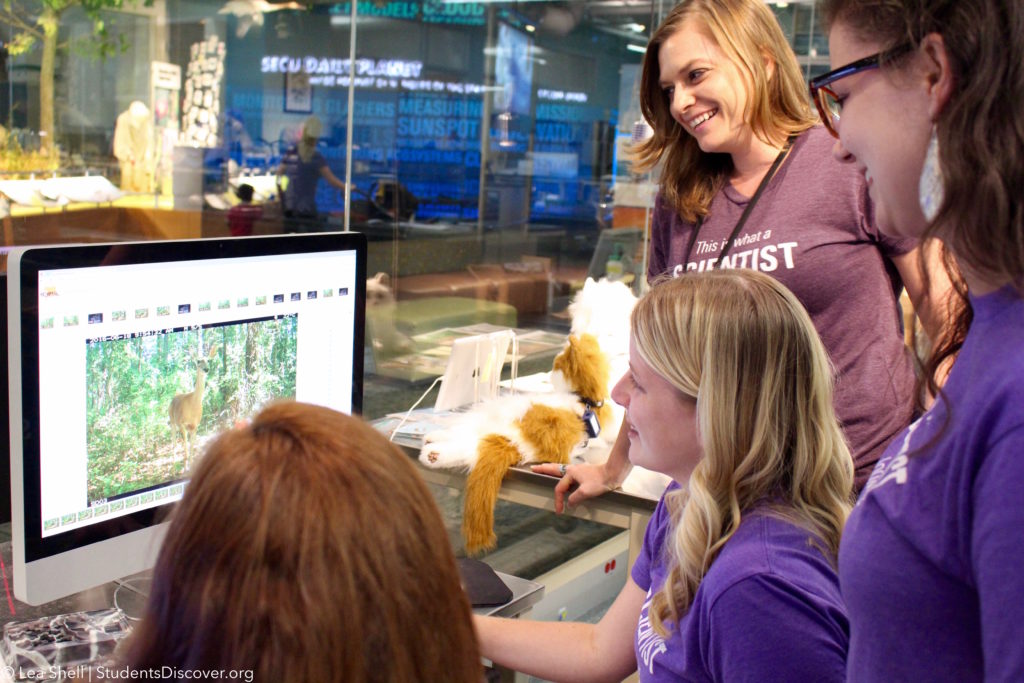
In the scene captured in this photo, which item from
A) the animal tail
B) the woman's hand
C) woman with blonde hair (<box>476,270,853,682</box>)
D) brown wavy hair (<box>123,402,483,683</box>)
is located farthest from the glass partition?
brown wavy hair (<box>123,402,483,683</box>)

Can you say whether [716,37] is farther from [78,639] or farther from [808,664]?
[78,639]

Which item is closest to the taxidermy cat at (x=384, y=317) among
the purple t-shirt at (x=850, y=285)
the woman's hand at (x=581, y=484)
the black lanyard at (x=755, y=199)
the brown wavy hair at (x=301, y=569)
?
the woman's hand at (x=581, y=484)

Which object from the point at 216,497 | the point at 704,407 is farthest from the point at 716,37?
the point at 216,497

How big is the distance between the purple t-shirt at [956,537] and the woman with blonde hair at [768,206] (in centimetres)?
96

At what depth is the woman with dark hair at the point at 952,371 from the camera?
643 mm

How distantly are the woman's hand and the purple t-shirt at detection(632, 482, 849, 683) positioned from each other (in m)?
0.77

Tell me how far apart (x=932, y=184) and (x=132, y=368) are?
41.8 inches

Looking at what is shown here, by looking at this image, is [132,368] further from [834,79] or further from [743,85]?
[743,85]

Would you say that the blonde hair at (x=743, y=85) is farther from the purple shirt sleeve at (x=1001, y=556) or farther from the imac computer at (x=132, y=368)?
the purple shirt sleeve at (x=1001, y=556)

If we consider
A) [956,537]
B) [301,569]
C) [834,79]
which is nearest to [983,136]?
[834,79]

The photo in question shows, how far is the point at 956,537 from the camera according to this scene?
2.21 ft

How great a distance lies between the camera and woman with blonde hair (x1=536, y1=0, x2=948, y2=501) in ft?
5.81

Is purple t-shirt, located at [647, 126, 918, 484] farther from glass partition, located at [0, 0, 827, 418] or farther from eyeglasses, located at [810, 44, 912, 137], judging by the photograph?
glass partition, located at [0, 0, 827, 418]

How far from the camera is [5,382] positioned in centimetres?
150
